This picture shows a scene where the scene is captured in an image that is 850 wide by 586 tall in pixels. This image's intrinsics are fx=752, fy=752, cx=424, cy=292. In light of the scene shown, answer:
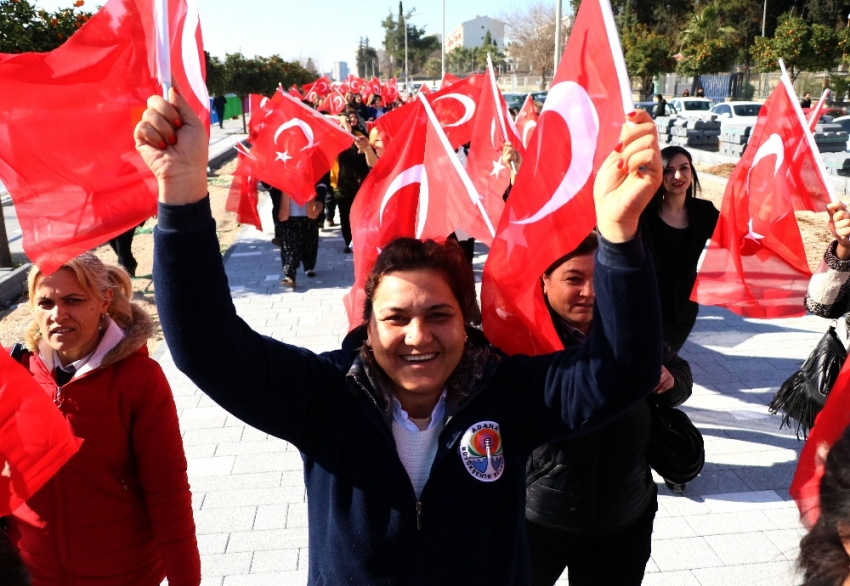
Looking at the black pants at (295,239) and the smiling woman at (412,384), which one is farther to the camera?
the black pants at (295,239)

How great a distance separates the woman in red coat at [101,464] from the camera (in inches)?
87.1

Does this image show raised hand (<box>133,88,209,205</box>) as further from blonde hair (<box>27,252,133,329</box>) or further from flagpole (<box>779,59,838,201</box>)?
flagpole (<box>779,59,838,201</box>)

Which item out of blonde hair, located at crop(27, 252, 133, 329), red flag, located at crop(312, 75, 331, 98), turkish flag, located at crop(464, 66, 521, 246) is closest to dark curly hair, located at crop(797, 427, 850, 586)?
blonde hair, located at crop(27, 252, 133, 329)

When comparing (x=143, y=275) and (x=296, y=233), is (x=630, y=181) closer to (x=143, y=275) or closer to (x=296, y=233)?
(x=296, y=233)

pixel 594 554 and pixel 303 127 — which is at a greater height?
pixel 303 127

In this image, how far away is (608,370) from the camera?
5.47 ft

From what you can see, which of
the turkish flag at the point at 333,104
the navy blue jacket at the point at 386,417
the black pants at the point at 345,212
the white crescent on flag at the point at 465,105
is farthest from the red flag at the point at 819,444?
the turkish flag at the point at 333,104

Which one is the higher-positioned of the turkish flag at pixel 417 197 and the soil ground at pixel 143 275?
the turkish flag at pixel 417 197

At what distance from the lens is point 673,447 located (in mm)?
2484

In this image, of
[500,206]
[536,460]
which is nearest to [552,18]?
[500,206]

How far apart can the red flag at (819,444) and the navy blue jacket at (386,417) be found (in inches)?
15.4

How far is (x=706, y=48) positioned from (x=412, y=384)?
33.6 meters

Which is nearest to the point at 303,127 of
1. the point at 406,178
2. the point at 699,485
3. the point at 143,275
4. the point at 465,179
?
the point at 143,275

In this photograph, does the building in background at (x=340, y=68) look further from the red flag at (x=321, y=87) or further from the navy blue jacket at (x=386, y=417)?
the navy blue jacket at (x=386, y=417)
